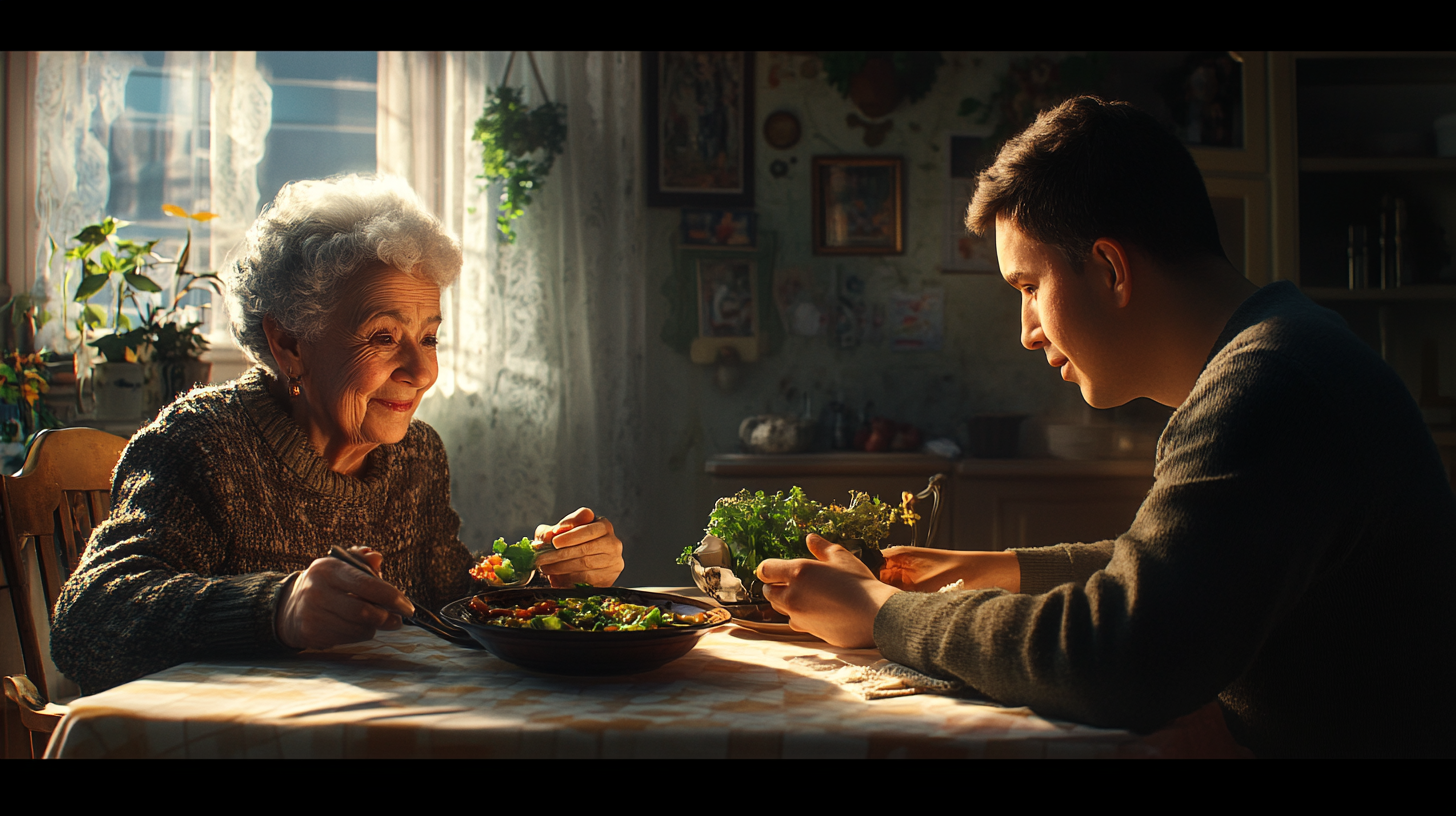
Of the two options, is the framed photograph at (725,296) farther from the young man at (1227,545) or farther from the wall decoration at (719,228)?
the young man at (1227,545)

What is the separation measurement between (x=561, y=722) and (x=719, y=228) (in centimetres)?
345

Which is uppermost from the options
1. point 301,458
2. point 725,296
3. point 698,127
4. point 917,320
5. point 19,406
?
point 698,127

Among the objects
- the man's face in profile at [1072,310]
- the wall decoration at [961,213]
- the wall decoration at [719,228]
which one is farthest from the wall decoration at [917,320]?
the man's face in profile at [1072,310]

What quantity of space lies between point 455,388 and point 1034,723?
3409 millimetres

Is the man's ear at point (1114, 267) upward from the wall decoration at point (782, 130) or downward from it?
downward

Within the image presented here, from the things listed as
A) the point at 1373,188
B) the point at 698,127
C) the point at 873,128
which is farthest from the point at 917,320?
the point at 1373,188

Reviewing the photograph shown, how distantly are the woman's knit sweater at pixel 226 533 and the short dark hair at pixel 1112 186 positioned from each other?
119 cm

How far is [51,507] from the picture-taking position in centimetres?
190

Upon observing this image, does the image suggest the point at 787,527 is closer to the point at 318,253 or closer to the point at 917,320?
the point at 318,253

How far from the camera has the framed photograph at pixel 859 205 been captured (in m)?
4.28

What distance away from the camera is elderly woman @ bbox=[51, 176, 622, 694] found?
1.34 metres

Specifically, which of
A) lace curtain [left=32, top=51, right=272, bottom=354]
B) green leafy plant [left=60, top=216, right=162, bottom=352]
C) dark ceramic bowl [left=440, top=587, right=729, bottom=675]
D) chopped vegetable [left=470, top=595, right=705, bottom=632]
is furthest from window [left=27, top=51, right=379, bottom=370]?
dark ceramic bowl [left=440, top=587, right=729, bottom=675]

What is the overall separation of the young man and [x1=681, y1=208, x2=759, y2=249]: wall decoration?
10.0 feet

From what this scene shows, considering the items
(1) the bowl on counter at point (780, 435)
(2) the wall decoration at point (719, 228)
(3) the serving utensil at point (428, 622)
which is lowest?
(3) the serving utensil at point (428, 622)
